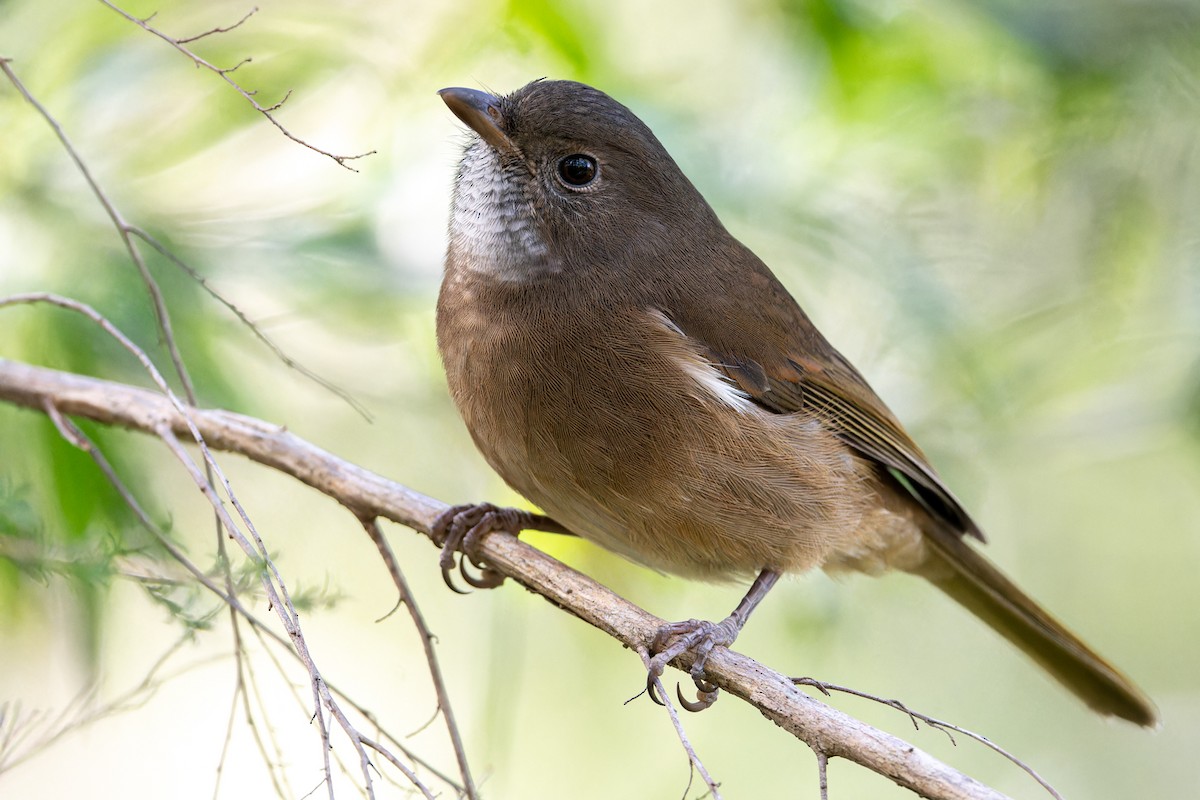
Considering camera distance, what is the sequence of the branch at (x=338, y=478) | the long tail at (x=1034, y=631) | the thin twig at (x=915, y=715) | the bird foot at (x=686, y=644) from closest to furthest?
the thin twig at (x=915, y=715)
the branch at (x=338, y=478)
the bird foot at (x=686, y=644)
the long tail at (x=1034, y=631)

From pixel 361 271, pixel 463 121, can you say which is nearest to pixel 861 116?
pixel 463 121

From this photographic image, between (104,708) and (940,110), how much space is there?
3.06 m

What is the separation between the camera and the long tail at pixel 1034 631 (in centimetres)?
462

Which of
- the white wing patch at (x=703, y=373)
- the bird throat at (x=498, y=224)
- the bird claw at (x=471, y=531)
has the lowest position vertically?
the bird claw at (x=471, y=531)

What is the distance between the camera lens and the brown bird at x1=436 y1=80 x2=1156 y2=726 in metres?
3.61

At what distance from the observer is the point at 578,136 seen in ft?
12.8

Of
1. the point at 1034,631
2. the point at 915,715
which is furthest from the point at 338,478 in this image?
the point at 1034,631

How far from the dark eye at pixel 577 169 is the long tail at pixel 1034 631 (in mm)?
1912

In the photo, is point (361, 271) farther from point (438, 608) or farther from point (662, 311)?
point (438, 608)

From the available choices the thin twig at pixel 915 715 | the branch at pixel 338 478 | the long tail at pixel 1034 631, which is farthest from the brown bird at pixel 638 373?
the thin twig at pixel 915 715

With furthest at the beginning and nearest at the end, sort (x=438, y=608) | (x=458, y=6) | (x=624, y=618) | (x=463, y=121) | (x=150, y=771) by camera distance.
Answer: (x=438, y=608) < (x=150, y=771) < (x=458, y=6) < (x=463, y=121) < (x=624, y=618)

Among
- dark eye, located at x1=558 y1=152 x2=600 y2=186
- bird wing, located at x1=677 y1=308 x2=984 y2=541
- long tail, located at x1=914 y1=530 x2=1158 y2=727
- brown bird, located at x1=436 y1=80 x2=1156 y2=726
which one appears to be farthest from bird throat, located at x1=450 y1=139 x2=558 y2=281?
long tail, located at x1=914 y1=530 x2=1158 y2=727

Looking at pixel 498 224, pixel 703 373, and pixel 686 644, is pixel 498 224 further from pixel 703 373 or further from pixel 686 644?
pixel 686 644

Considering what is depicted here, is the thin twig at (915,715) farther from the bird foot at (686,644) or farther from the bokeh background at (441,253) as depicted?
the bokeh background at (441,253)
